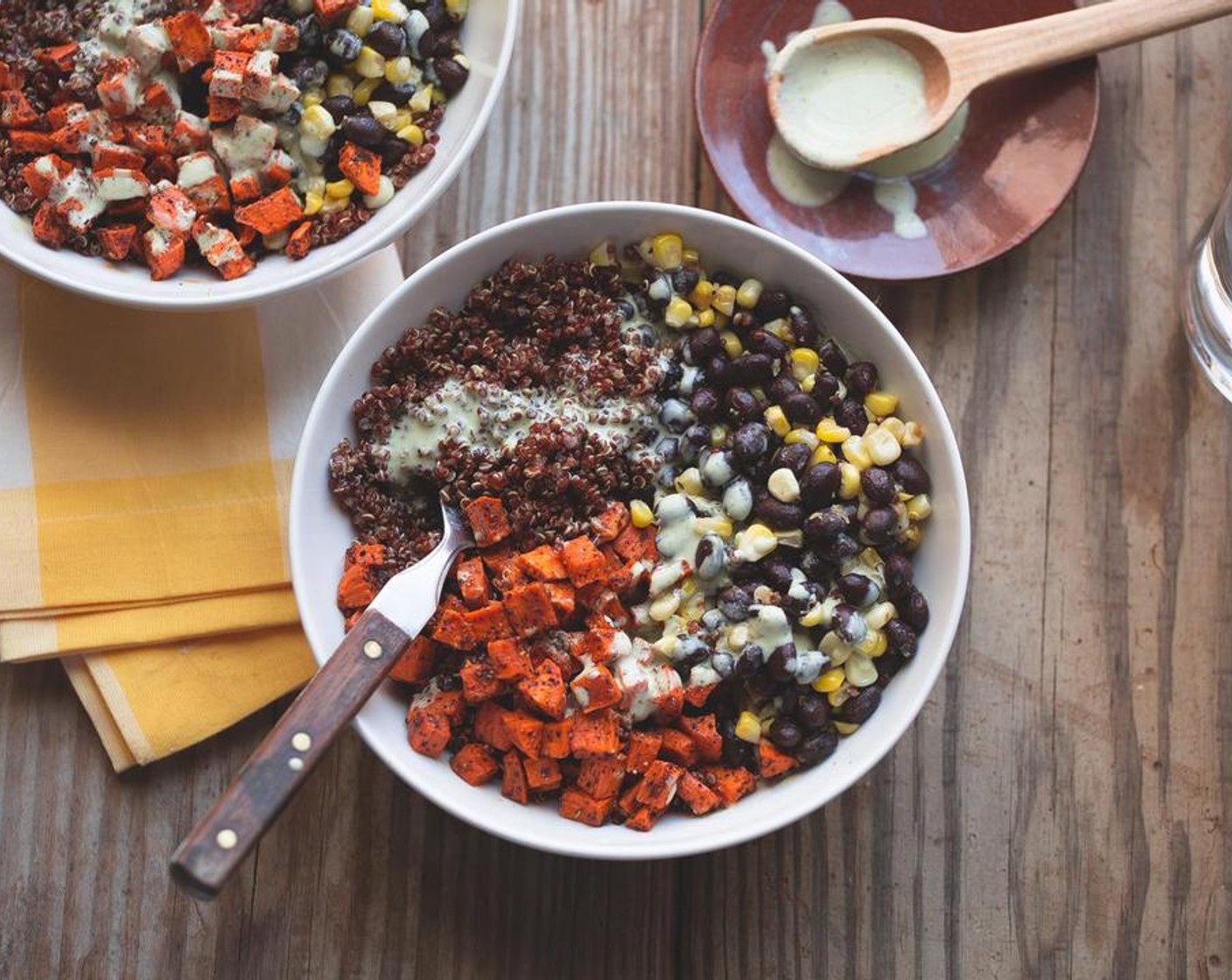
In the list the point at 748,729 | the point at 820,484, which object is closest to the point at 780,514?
the point at 820,484

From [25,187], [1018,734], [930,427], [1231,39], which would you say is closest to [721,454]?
[930,427]

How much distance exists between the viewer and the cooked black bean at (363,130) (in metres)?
1.68

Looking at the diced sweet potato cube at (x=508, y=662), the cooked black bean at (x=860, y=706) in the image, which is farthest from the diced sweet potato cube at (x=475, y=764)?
the cooked black bean at (x=860, y=706)

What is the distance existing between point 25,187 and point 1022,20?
1511 mm

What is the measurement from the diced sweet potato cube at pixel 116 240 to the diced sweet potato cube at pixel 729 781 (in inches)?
41.3

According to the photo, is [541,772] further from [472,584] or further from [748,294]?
[748,294]

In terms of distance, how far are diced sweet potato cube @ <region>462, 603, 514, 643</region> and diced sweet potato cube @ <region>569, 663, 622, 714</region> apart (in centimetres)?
11

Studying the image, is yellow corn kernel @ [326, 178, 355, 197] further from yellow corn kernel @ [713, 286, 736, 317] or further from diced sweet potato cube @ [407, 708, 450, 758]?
diced sweet potato cube @ [407, 708, 450, 758]

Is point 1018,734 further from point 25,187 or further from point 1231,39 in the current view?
point 25,187

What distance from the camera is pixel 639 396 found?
5.48 feet

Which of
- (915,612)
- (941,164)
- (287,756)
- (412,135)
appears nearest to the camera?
(287,756)

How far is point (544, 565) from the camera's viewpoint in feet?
5.16

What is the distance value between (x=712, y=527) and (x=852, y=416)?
25 centimetres

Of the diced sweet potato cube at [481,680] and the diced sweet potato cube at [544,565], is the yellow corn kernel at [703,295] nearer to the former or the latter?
the diced sweet potato cube at [544,565]
